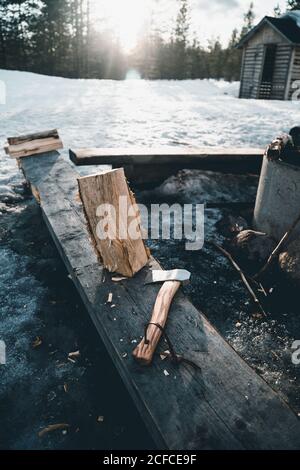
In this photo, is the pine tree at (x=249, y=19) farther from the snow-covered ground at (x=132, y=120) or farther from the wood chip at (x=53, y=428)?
the wood chip at (x=53, y=428)

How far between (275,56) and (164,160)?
564 inches

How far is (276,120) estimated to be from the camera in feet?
32.1

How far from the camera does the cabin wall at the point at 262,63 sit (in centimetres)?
1479

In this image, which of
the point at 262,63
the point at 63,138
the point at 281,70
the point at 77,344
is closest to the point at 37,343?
the point at 77,344

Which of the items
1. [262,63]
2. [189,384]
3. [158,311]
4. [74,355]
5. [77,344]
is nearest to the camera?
[189,384]

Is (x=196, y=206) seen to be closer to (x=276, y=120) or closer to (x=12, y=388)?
(x=12, y=388)

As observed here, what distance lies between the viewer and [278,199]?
3.38 m

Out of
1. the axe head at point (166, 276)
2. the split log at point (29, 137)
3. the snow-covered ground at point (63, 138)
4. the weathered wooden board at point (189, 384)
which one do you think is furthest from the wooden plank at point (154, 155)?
the axe head at point (166, 276)

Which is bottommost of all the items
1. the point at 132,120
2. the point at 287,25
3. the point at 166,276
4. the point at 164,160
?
the point at 166,276

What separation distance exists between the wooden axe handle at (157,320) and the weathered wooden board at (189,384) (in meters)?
0.05

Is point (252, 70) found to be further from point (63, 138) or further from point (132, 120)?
point (63, 138)

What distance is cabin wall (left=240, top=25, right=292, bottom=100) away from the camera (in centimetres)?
1479

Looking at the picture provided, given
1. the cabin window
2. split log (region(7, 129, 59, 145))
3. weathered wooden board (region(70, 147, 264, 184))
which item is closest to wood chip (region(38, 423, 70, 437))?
weathered wooden board (region(70, 147, 264, 184))

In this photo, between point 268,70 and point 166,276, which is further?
point 268,70
